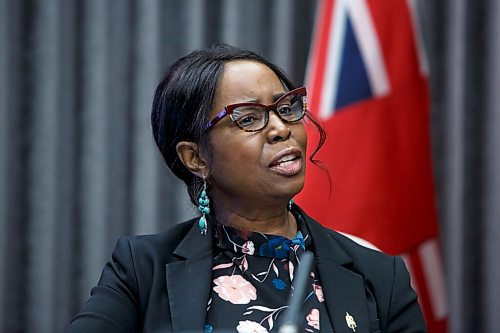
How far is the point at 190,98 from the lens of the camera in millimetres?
1640

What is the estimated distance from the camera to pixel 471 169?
287 centimetres

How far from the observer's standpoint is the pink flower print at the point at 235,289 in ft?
5.16

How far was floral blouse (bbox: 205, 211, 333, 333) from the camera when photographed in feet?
5.05

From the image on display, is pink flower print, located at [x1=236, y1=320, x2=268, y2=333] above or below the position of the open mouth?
below

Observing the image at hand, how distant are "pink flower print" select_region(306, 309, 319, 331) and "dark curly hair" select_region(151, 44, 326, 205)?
0.35 metres

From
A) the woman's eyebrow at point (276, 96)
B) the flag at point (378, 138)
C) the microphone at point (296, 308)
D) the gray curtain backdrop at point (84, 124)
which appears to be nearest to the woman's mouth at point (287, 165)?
the woman's eyebrow at point (276, 96)

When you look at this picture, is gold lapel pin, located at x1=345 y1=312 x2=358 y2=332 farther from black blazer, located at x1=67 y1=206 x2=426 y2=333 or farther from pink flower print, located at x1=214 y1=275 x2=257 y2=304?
pink flower print, located at x1=214 y1=275 x2=257 y2=304

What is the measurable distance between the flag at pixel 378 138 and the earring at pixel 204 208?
2.23 ft

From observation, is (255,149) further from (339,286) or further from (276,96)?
(339,286)

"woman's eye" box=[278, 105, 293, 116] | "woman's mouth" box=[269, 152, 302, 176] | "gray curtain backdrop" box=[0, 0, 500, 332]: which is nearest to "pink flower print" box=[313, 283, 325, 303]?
"woman's mouth" box=[269, 152, 302, 176]

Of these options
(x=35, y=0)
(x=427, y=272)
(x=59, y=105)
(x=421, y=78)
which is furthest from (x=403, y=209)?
(x=35, y=0)

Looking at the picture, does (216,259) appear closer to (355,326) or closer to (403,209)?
(355,326)

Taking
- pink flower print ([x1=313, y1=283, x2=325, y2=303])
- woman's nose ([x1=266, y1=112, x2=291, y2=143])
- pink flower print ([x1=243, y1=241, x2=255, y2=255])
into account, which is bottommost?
pink flower print ([x1=313, y1=283, x2=325, y2=303])

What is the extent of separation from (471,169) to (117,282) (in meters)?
1.67
